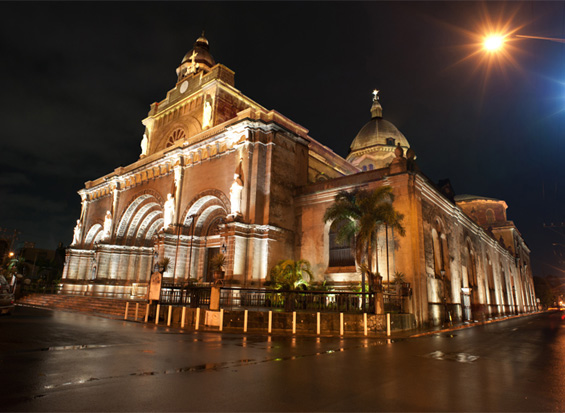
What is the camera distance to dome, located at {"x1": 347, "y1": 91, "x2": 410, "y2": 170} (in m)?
47.2

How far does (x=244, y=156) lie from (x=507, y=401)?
74.5 ft

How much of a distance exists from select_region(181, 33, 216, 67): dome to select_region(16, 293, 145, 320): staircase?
1066 inches

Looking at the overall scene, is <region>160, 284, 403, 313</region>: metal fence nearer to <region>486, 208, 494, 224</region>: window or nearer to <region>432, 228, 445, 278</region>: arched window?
<region>432, 228, 445, 278</region>: arched window

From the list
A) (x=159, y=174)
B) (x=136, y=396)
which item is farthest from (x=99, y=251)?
(x=136, y=396)

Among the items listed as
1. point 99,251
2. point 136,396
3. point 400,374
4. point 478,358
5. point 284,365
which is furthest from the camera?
point 99,251

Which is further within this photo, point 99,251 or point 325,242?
point 99,251

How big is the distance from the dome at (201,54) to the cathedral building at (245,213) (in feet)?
0.52

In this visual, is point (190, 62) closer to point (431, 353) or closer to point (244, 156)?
point (244, 156)

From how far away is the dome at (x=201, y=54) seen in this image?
130ft

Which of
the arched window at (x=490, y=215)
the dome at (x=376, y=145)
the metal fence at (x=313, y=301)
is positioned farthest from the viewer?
the arched window at (x=490, y=215)

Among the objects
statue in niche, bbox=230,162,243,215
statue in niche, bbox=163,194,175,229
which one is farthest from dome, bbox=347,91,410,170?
statue in niche, bbox=163,194,175,229

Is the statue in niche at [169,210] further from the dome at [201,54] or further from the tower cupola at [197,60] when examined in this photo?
the dome at [201,54]

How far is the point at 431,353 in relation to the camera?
930cm

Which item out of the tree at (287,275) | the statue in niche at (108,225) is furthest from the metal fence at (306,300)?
the statue in niche at (108,225)
